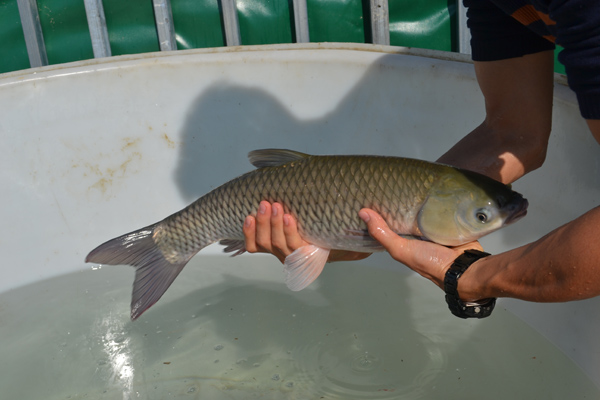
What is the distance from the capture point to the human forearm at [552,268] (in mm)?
840

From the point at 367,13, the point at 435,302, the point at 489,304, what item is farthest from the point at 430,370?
the point at 367,13

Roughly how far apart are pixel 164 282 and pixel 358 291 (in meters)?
0.74

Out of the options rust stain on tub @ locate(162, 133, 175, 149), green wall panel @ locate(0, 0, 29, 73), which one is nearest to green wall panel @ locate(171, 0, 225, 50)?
green wall panel @ locate(0, 0, 29, 73)

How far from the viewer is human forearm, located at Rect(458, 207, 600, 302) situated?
84 centimetres

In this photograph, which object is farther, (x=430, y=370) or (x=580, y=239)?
(x=430, y=370)

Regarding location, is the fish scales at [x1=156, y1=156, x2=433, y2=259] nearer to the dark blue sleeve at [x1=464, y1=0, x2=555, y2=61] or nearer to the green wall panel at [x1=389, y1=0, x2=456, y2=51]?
the dark blue sleeve at [x1=464, y1=0, x2=555, y2=61]

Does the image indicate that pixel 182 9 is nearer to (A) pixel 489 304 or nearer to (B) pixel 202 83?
(B) pixel 202 83

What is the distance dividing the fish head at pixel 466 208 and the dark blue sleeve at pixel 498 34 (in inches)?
11.0

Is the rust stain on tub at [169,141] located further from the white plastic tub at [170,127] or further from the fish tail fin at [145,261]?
the fish tail fin at [145,261]

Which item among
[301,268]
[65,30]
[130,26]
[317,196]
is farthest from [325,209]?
[65,30]

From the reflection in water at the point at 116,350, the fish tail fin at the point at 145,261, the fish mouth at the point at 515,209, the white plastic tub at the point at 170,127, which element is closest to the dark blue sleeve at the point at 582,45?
the fish mouth at the point at 515,209

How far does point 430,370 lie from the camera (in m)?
1.59

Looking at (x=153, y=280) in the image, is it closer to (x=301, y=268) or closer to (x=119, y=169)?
(x=301, y=268)

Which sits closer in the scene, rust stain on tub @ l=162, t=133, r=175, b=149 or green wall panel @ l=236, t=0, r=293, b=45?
rust stain on tub @ l=162, t=133, r=175, b=149
